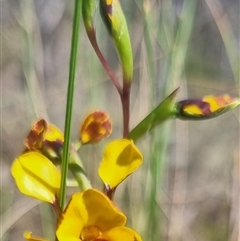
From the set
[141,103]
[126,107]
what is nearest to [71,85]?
[126,107]

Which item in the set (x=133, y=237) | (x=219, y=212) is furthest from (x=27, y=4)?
(x=133, y=237)

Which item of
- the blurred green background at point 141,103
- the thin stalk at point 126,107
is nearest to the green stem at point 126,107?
the thin stalk at point 126,107

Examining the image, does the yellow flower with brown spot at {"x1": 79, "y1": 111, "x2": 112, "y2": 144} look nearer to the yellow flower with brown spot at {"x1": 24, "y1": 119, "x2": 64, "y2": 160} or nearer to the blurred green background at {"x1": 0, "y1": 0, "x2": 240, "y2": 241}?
the yellow flower with brown spot at {"x1": 24, "y1": 119, "x2": 64, "y2": 160}

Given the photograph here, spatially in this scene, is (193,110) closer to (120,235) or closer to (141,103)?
(120,235)

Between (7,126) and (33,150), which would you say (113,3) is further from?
(7,126)

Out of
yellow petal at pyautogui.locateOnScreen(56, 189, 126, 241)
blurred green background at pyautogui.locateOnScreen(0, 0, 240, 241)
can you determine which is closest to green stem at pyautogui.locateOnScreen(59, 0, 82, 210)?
yellow petal at pyautogui.locateOnScreen(56, 189, 126, 241)

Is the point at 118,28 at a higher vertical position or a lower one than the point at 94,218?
higher
